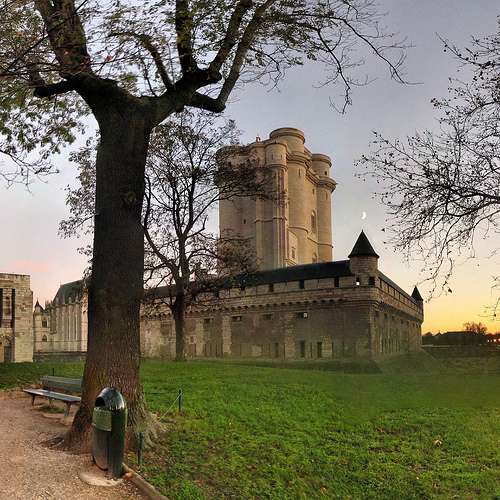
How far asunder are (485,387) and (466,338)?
51708mm

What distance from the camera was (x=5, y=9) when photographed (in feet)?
20.1

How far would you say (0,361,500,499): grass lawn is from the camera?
24.1 feet

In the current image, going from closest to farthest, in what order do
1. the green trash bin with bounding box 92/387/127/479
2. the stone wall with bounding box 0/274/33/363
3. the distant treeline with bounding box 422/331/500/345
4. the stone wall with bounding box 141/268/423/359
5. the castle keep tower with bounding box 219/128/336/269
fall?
the green trash bin with bounding box 92/387/127/479 < the stone wall with bounding box 141/268/423/359 < the stone wall with bounding box 0/274/33/363 < the castle keep tower with bounding box 219/128/336/269 < the distant treeline with bounding box 422/331/500/345

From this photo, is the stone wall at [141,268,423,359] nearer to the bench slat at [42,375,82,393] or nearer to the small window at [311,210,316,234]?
the small window at [311,210,316,234]

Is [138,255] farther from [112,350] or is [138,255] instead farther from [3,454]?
[3,454]

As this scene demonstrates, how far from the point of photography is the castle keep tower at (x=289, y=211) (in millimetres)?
55375

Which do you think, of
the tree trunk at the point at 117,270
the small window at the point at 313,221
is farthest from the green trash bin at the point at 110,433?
the small window at the point at 313,221

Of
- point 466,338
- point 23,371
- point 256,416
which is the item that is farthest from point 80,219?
point 466,338

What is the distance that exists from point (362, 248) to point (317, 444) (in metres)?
29.7

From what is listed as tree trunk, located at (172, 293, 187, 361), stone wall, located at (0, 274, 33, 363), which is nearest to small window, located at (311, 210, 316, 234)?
stone wall, located at (0, 274, 33, 363)

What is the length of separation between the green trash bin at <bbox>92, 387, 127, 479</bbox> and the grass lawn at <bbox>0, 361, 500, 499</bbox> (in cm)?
45

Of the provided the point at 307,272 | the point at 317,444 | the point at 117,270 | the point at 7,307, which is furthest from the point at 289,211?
the point at 117,270

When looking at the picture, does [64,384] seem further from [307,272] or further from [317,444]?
[307,272]

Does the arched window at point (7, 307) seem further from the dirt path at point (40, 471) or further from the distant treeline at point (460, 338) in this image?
the distant treeline at point (460, 338)
